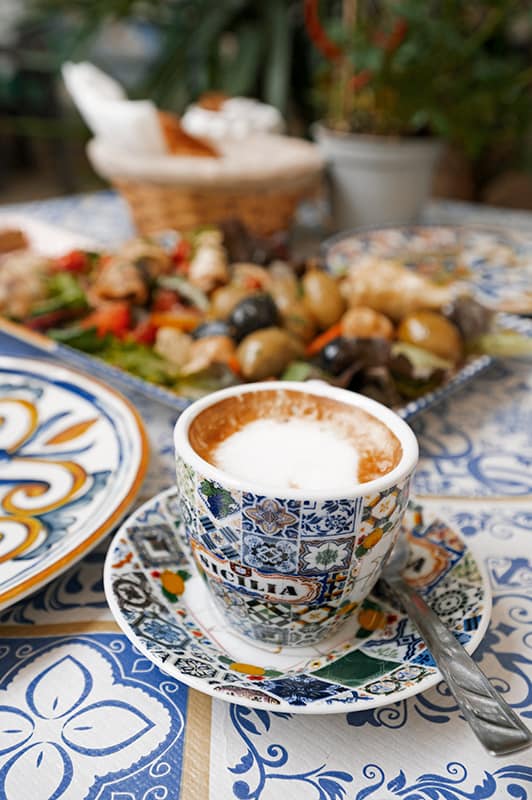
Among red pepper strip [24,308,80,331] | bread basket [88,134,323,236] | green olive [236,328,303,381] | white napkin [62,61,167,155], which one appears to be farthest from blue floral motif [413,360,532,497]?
white napkin [62,61,167,155]

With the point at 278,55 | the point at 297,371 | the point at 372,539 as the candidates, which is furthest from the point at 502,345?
the point at 278,55

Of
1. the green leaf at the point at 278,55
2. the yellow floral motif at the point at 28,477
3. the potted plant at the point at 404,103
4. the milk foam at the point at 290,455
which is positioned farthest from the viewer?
the green leaf at the point at 278,55

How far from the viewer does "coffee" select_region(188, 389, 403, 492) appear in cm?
46

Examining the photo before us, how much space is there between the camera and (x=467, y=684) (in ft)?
1.28

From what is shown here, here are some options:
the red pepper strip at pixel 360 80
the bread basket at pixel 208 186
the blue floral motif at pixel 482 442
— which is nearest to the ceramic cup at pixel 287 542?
the blue floral motif at pixel 482 442

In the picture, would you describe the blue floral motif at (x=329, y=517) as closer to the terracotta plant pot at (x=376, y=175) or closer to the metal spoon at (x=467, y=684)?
the metal spoon at (x=467, y=684)

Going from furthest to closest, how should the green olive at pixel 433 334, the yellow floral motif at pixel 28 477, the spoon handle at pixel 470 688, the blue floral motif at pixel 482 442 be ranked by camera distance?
the green olive at pixel 433 334 → the blue floral motif at pixel 482 442 → the yellow floral motif at pixel 28 477 → the spoon handle at pixel 470 688

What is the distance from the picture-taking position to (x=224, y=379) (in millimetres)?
761

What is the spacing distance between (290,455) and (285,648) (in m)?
0.13

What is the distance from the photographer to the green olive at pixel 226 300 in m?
0.92

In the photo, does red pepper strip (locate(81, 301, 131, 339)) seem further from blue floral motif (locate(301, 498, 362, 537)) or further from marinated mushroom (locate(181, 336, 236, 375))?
blue floral motif (locate(301, 498, 362, 537))

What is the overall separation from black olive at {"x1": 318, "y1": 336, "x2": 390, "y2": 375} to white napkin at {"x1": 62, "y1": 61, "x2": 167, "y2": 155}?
0.76 metres

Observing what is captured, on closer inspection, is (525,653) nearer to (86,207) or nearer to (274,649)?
(274,649)

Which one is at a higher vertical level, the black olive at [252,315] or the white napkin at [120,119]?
the white napkin at [120,119]
